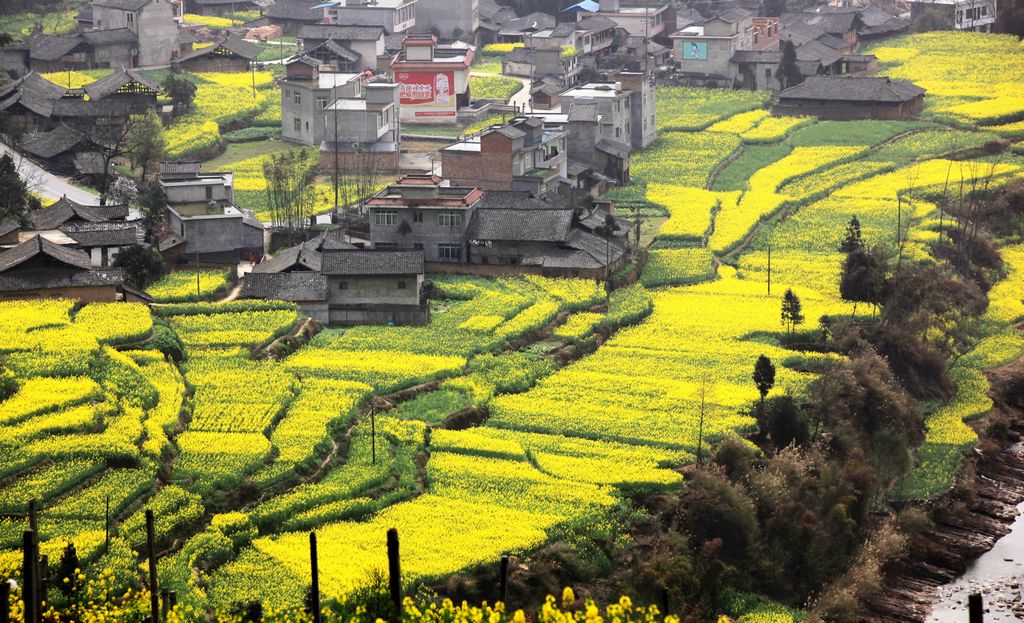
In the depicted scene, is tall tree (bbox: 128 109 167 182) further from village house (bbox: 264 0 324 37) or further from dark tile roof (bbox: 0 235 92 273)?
village house (bbox: 264 0 324 37)

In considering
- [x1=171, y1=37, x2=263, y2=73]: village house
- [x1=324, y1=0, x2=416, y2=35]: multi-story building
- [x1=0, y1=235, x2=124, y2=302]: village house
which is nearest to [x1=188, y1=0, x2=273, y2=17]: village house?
[x1=324, y1=0, x2=416, y2=35]: multi-story building

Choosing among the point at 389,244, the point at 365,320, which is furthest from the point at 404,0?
the point at 365,320

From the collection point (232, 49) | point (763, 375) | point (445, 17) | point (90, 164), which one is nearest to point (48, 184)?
point (90, 164)

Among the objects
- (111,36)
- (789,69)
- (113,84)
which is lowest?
(113,84)

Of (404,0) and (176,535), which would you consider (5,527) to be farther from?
(404,0)

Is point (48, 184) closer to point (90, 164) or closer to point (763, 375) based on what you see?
point (90, 164)
